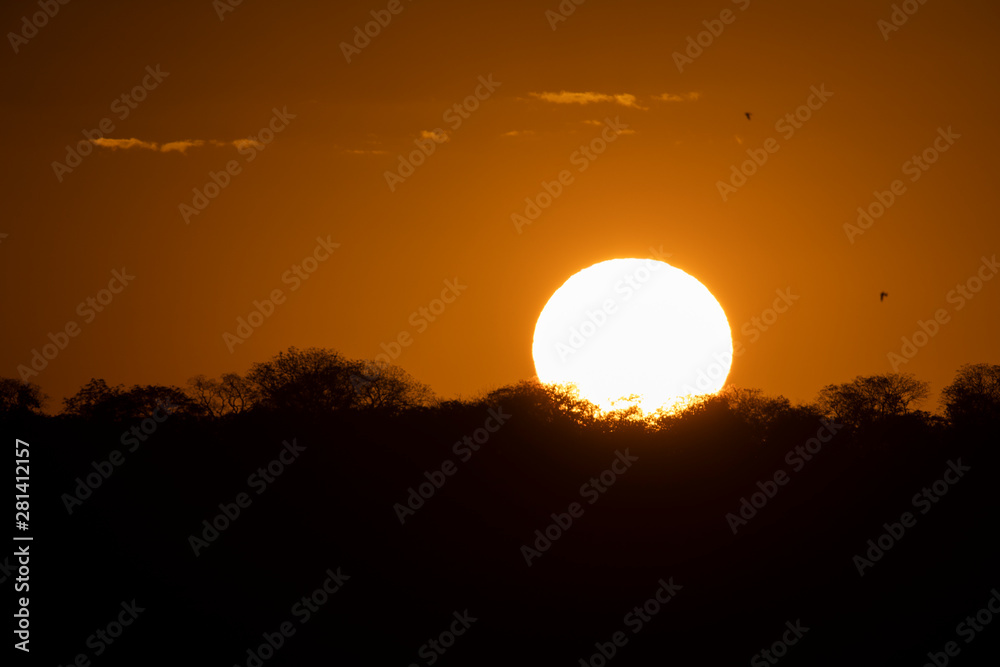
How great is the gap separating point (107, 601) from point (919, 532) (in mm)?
47926

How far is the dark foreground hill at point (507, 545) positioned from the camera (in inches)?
2511

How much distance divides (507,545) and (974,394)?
61976mm

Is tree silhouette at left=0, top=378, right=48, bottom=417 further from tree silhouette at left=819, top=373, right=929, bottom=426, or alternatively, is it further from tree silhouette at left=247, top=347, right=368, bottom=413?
tree silhouette at left=819, top=373, right=929, bottom=426

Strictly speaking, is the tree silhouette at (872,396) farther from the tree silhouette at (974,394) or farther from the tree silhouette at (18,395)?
the tree silhouette at (18,395)

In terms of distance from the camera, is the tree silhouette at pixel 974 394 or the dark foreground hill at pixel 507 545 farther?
the tree silhouette at pixel 974 394

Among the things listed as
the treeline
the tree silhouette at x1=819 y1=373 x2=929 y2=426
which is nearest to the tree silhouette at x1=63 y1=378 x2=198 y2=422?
the treeline

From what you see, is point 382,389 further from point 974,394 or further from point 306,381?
point 974,394

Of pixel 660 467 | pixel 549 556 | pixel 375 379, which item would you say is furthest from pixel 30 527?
pixel 375 379

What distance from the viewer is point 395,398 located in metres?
108

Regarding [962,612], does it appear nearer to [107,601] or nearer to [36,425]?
[107,601]

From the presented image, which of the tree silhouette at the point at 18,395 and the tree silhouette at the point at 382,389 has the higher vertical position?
the tree silhouette at the point at 382,389

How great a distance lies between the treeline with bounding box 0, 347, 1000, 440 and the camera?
3617 inches

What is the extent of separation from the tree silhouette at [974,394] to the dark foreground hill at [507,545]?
89.5 feet

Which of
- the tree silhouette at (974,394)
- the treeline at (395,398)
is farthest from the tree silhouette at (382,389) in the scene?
the tree silhouette at (974,394)
